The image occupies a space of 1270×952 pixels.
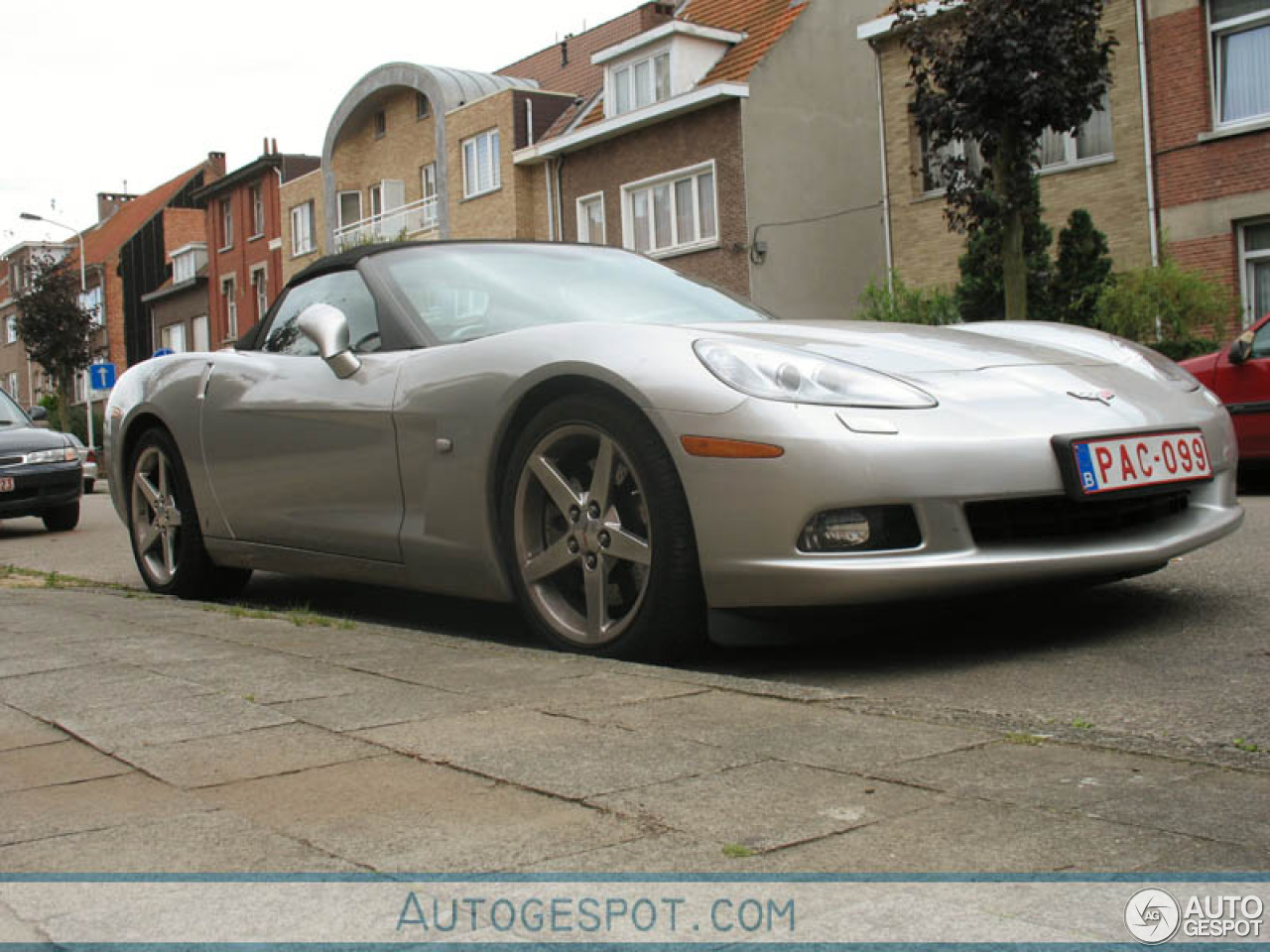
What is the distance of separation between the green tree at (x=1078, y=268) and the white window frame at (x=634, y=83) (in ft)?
33.4

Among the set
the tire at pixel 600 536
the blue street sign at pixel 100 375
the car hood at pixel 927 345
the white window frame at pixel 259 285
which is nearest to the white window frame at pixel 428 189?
the blue street sign at pixel 100 375

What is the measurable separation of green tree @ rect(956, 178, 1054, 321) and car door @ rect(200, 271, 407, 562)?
13.2 meters

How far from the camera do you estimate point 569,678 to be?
11.4 feet

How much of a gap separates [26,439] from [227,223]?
3736 centimetres

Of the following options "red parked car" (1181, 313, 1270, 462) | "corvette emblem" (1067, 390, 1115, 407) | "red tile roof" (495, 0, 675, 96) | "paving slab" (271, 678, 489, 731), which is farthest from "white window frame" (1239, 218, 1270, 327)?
"red tile roof" (495, 0, 675, 96)

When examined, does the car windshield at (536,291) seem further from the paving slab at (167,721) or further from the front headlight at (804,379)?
the paving slab at (167,721)

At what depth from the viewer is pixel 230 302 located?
49156mm

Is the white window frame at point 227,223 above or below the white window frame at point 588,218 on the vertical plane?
above

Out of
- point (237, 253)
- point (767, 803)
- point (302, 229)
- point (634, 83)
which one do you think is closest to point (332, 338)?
point (767, 803)

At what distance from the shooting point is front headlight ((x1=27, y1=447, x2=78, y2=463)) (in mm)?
12906

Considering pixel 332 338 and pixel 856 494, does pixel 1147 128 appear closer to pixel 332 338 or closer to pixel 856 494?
pixel 332 338

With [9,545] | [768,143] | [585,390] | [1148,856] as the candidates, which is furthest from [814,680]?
[768,143]

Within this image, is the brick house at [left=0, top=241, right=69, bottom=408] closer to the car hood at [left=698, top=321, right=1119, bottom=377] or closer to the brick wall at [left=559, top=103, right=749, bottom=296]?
the brick wall at [left=559, top=103, right=749, bottom=296]

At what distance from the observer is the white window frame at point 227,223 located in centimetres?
4825
